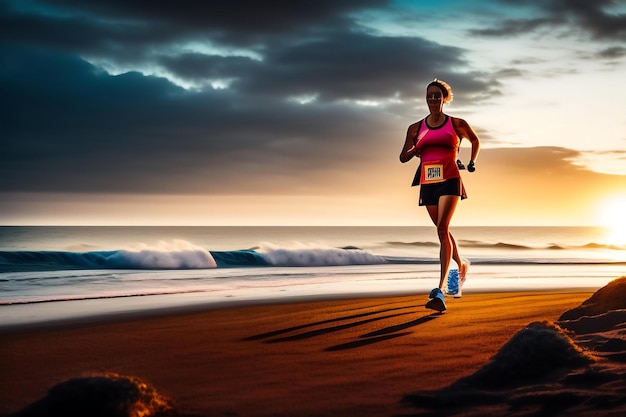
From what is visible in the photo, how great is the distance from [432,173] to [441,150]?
0.26m

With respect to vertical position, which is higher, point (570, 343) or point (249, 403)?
point (570, 343)

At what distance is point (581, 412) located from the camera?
3.13 metres

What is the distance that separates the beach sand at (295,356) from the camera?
3.56 metres

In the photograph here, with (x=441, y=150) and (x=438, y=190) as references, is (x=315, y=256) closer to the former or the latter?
(x=438, y=190)

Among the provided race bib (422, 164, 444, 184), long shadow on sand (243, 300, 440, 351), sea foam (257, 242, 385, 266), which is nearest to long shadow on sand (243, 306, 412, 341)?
long shadow on sand (243, 300, 440, 351)

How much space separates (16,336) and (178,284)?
6.90 meters

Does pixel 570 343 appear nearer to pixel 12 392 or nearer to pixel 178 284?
pixel 12 392

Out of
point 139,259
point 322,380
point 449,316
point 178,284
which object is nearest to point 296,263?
point 139,259

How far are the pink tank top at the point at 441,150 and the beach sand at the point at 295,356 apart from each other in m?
1.45

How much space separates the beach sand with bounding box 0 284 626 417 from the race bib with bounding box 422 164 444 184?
140cm

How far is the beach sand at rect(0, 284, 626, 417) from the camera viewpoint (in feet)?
11.7

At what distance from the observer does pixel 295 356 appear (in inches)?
190

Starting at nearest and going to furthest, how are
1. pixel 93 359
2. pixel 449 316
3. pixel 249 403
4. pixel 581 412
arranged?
pixel 581 412, pixel 249 403, pixel 93 359, pixel 449 316

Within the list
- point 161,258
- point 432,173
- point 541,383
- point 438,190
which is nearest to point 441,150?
point 432,173
